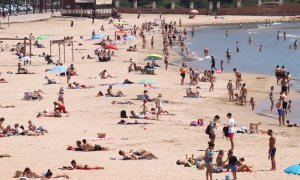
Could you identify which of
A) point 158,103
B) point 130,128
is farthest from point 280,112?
point 130,128

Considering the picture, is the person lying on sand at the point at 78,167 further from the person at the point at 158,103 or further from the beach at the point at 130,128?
the person at the point at 158,103

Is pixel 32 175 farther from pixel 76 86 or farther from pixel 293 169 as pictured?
pixel 76 86

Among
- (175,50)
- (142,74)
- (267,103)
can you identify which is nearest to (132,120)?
(267,103)

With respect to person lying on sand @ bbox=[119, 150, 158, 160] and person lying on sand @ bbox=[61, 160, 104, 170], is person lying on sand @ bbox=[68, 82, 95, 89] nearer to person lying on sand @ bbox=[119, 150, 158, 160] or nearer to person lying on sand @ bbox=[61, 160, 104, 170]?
person lying on sand @ bbox=[119, 150, 158, 160]

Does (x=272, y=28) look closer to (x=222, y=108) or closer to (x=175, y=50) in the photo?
(x=175, y=50)

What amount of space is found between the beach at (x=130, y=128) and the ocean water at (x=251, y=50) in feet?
10.2

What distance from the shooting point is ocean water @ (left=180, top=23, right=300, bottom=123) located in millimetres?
51156

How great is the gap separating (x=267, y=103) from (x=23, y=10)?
312ft

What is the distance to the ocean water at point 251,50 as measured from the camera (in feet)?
168

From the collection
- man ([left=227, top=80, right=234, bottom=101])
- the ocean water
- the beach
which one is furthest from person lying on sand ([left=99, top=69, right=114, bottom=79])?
the ocean water

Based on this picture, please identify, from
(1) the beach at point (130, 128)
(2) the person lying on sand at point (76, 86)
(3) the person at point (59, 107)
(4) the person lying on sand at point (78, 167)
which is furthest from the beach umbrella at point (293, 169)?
(2) the person lying on sand at point (76, 86)

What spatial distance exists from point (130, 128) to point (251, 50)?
1653 inches

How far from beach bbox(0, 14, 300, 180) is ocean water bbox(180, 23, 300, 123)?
311 cm

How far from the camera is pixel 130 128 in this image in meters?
26.6
